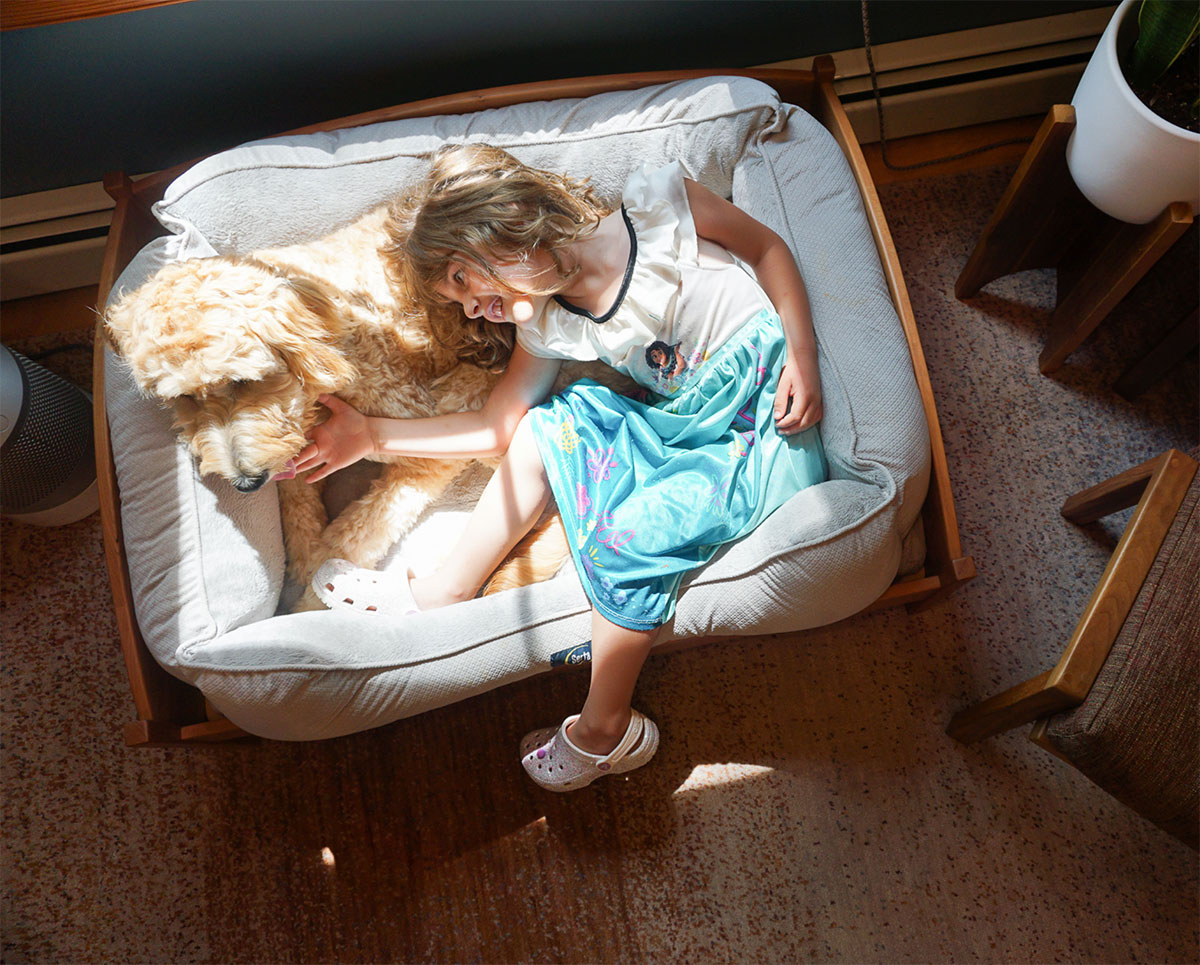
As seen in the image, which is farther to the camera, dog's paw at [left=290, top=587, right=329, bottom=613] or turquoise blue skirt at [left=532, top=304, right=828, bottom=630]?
dog's paw at [left=290, top=587, right=329, bottom=613]

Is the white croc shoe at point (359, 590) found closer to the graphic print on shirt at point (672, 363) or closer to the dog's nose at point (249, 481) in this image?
the dog's nose at point (249, 481)

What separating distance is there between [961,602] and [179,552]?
4.62 ft

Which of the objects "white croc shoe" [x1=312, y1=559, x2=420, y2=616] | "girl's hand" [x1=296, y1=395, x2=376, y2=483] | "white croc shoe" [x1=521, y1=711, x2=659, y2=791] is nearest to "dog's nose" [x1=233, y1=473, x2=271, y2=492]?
"girl's hand" [x1=296, y1=395, x2=376, y2=483]

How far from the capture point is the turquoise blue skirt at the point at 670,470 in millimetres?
1231

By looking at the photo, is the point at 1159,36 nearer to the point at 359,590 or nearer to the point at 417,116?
the point at 417,116

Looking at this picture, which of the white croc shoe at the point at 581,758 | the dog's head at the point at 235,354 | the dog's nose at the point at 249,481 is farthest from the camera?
the white croc shoe at the point at 581,758

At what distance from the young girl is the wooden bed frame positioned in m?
0.20

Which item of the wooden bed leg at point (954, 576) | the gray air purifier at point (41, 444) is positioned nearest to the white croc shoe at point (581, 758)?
the wooden bed leg at point (954, 576)

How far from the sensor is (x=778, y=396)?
129cm

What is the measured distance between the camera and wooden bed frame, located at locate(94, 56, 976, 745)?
124cm

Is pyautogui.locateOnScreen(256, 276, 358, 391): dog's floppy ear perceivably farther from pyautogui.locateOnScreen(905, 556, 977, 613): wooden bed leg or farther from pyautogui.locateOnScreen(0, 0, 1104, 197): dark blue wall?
pyautogui.locateOnScreen(905, 556, 977, 613): wooden bed leg

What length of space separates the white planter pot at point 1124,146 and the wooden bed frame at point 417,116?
0.31 m

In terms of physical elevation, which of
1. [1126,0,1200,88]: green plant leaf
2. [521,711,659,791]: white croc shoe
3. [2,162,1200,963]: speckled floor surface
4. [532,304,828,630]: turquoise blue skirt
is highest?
[1126,0,1200,88]: green plant leaf

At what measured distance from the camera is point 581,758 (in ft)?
4.30
